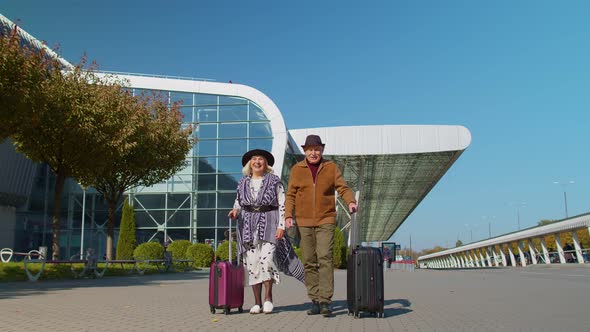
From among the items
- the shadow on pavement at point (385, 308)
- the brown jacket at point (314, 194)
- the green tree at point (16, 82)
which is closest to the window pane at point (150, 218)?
the green tree at point (16, 82)

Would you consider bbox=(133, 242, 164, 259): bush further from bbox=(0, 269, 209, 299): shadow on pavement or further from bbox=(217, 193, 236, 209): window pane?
A: bbox=(0, 269, 209, 299): shadow on pavement

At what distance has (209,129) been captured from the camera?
114ft

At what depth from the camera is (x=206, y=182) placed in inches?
1364

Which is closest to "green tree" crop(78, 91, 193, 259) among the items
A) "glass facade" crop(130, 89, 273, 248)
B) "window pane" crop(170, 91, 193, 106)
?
"glass facade" crop(130, 89, 273, 248)

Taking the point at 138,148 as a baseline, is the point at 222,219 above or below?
below

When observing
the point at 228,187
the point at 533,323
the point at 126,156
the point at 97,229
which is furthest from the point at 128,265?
the point at 533,323

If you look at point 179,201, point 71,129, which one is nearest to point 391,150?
point 179,201

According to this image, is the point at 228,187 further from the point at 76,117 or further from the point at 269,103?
the point at 76,117

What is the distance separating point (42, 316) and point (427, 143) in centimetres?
3049

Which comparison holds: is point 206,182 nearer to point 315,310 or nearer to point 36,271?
point 36,271

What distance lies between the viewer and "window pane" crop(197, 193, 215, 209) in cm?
3438

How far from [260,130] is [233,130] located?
1.49 m

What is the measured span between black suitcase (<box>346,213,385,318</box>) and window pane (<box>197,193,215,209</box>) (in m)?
28.1

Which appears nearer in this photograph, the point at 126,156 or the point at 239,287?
the point at 239,287
